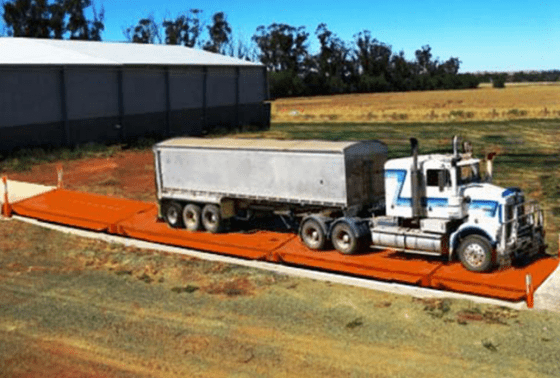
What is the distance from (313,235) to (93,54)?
106 ft

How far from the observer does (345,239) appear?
16.9 metres

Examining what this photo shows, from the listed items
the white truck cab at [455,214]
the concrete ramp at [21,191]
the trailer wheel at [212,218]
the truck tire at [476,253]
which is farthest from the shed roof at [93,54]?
the truck tire at [476,253]

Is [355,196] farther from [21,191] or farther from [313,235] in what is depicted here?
[21,191]

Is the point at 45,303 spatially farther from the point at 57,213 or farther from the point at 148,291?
the point at 57,213

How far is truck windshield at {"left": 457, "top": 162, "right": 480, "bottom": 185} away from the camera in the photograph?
15.6 m

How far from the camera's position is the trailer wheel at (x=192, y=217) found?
20.1 m

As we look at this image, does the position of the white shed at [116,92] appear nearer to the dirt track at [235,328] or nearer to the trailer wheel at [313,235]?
the dirt track at [235,328]

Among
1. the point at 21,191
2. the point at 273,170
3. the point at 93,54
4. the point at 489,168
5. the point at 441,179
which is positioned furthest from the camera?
the point at 93,54

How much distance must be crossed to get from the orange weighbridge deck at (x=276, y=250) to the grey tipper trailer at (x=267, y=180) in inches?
29.3

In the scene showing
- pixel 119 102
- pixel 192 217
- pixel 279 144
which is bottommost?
pixel 192 217

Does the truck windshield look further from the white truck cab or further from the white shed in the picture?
the white shed

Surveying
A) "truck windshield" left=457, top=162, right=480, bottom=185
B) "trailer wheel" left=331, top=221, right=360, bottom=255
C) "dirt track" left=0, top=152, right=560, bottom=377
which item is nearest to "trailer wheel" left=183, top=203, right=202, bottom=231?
"dirt track" left=0, top=152, right=560, bottom=377

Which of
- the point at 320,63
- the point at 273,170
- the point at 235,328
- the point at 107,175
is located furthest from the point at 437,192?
the point at 320,63

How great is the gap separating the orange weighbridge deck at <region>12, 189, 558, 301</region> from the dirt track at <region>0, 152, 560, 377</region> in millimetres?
645
